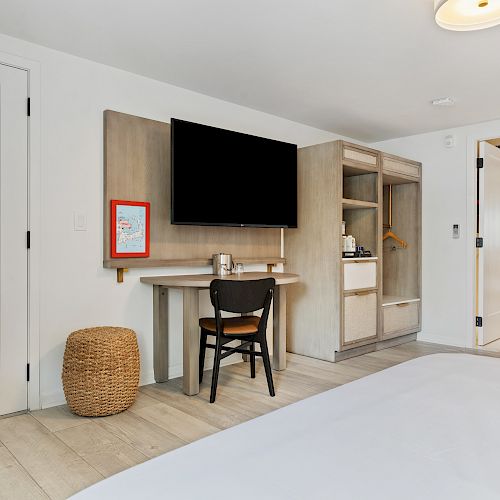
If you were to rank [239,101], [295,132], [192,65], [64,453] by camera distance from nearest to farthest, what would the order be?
1. [64,453]
2. [192,65]
3. [239,101]
4. [295,132]

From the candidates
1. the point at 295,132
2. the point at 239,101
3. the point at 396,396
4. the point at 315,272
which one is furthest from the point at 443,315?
the point at 396,396

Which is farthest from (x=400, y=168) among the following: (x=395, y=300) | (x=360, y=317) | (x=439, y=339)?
(x=439, y=339)

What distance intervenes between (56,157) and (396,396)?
99.3 inches

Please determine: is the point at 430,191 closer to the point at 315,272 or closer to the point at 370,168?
the point at 370,168

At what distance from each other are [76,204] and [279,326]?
179 cm

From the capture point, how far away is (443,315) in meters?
4.80

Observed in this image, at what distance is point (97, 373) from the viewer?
2.62 meters

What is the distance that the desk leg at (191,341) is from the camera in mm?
3029

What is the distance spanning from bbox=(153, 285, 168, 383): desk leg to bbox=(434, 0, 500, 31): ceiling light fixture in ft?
7.90

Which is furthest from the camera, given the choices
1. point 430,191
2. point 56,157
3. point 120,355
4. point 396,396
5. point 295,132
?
point 430,191

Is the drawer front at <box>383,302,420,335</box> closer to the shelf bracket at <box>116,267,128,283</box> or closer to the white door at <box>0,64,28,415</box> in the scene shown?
the shelf bracket at <box>116,267,128,283</box>

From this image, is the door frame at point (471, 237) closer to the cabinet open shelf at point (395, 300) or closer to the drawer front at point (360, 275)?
the cabinet open shelf at point (395, 300)

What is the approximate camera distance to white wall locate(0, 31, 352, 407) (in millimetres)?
2848

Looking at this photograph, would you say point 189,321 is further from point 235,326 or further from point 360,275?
point 360,275
